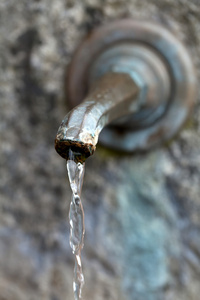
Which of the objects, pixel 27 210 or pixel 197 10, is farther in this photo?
pixel 27 210

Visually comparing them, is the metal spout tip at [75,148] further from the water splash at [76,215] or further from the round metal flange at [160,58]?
the round metal flange at [160,58]

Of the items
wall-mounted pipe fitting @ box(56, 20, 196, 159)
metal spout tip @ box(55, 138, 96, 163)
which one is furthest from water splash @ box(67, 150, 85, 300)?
wall-mounted pipe fitting @ box(56, 20, 196, 159)

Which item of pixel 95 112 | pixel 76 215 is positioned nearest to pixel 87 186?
pixel 76 215

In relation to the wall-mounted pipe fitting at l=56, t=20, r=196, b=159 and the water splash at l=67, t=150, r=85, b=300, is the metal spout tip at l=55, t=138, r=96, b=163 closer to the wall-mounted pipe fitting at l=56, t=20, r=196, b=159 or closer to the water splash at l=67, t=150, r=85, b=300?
the water splash at l=67, t=150, r=85, b=300

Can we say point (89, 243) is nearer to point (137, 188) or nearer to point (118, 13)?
point (137, 188)

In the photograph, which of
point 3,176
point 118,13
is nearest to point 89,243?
point 3,176

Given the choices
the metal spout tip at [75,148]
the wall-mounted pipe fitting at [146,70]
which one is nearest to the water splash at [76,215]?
the metal spout tip at [75,148]
